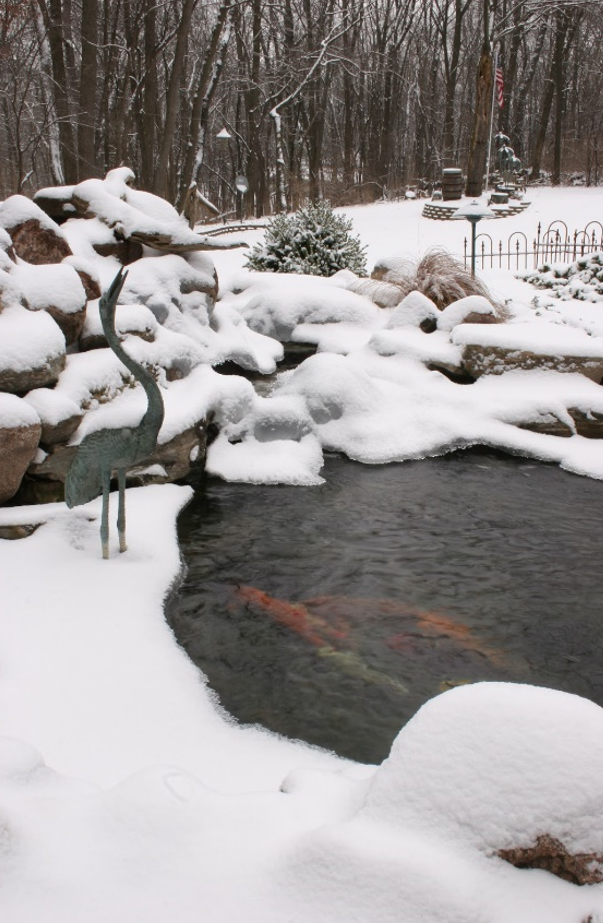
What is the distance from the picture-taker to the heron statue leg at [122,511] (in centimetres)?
464

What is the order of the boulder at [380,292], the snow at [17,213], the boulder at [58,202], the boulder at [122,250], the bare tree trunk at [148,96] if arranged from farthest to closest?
the bare tree trunk at [148,96] → the boulder at [380,292] → the boulder at [58,202] → the boulder at [122,250] → the snow at [17,213]

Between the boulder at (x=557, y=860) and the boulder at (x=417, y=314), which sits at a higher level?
the boulder at (x=417, y=314)

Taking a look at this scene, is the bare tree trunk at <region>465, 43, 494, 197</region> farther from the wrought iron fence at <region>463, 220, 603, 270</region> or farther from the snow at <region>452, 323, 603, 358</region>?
the snow at <region>452, 323, 603, 358</region>

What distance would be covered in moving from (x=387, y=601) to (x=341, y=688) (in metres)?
0.92

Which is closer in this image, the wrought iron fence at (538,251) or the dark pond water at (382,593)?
the dark pond water at (382,593)

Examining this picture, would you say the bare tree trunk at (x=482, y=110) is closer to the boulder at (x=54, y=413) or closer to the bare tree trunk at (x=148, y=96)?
the bare tree trunk at (x=148, y=96)

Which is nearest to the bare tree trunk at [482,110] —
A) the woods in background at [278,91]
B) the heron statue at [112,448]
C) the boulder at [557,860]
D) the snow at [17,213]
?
the woods in background at [278,91]

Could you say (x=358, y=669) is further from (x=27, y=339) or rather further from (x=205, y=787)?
(x=27, y=339)

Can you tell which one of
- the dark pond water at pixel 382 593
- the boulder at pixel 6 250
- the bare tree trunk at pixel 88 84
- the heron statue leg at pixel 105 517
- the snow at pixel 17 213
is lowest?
the dark pond water at pixel 382 593

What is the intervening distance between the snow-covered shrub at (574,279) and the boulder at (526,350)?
132 inches

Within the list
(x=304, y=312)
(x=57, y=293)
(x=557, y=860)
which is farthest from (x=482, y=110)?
(x=557, y=860)

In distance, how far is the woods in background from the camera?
15.2 m

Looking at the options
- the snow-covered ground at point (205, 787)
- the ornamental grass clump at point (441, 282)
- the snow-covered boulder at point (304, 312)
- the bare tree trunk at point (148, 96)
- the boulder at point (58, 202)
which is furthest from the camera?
the bare tree trunk at point (148, 96)

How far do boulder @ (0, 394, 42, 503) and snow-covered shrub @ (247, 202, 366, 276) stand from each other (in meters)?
7.36
